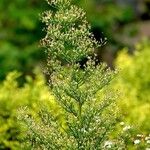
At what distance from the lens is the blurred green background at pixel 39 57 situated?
1992 cm

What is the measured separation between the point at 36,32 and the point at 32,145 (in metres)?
19.0

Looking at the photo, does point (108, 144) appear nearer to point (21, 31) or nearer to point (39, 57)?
point (39, 57)

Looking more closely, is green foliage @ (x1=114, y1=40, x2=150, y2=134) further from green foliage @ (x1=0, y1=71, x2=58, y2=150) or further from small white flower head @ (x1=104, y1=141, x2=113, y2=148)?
small white flower head @ (x1=104, y1=141, x2=113, y2=148)

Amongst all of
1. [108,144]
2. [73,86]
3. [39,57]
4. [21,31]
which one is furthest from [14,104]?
[21,31]

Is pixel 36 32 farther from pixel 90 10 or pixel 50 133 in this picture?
pixel 50 133

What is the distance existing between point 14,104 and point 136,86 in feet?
15.9

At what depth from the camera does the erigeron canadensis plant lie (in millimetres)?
13734

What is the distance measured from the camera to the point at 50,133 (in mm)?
13727

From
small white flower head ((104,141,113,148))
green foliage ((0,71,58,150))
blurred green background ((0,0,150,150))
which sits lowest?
small white flower head ((104,141,113,148))

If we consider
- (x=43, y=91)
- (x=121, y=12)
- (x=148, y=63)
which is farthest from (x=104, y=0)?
(x=43, y=91)

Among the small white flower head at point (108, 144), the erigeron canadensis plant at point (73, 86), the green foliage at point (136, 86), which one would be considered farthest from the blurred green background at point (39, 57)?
the erigeron canadensis plant at point (73, 86)

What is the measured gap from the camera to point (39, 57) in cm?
3247

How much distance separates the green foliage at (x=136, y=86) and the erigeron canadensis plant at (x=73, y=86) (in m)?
5.62

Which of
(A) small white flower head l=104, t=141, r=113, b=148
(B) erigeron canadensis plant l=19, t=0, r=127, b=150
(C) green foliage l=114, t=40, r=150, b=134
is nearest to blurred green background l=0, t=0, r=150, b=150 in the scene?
(C) green foliage l=114, t=40, r=150, b=134
